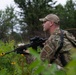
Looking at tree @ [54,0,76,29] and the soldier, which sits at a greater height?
the soldier

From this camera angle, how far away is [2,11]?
105ft

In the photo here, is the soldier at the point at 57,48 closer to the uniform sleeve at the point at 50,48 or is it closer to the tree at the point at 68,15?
the uniform sleeve at the point at 50,48

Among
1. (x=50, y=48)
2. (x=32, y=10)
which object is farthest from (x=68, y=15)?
(x=50, y=48)

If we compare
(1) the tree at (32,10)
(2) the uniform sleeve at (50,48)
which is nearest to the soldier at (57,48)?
(2) the uniform sleeve at (50,48)

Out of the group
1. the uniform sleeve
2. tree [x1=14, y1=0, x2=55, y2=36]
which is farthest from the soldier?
tree [x1=14, y1=0, x2=55, y2=36]

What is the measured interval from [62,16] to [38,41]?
1682 inches

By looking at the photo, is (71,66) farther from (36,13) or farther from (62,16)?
(62,16)

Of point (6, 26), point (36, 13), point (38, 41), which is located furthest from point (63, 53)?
point (36, 13)

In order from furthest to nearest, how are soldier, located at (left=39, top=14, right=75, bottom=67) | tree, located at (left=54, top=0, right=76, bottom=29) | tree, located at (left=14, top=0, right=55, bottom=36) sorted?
tree, located at (left=54, top=0, right=76, bottom=29)
tree, located at (left=14, top=0, right=55, bottom=36)
soldier, located at (left=39, top=14, right=75, bottom=67)

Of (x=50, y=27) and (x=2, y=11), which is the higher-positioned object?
(x=50, y=27)

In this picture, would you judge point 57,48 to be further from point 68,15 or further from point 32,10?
point 68,15

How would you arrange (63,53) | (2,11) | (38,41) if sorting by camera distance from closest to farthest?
1. (63,53)
2. (38,41)
3. (2,11)

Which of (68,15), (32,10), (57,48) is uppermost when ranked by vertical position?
(57,48)

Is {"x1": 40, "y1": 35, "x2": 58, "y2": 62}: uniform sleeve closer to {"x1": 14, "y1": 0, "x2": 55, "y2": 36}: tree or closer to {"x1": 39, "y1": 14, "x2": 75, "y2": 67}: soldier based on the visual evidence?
{"x1": 39, "y1": 14, "x2": 75, "y2": 67}: soldier
